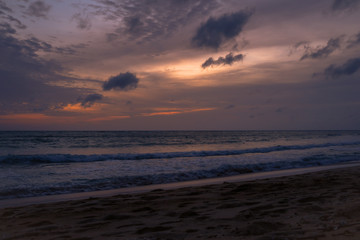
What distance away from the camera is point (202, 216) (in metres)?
5.18

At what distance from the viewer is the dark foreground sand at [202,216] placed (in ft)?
13.3

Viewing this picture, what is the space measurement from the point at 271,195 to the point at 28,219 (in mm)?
5957

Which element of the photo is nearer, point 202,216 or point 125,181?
point 202,216

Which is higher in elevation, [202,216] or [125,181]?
[202,216]

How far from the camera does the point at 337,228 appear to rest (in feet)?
12.6

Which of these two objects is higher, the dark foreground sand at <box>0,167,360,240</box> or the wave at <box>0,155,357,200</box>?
the dark foreground sand at <box>0,167,360,240</box>

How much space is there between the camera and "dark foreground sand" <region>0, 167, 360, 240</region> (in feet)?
13.3

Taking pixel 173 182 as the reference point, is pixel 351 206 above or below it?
above

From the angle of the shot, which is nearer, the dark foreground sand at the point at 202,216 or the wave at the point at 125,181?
the dark foreground sand at the point at 202,216

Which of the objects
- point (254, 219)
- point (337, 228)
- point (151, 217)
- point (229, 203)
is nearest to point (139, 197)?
point (151, 217)

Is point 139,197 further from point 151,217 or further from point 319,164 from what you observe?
point 319,164

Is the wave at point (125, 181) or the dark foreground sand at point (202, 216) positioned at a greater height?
the dark foreground sand at point (202, 216)

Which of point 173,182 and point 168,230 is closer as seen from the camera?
point 168,230

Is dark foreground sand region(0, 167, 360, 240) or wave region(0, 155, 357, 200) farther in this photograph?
wave region(0, 155, 357, 200)
